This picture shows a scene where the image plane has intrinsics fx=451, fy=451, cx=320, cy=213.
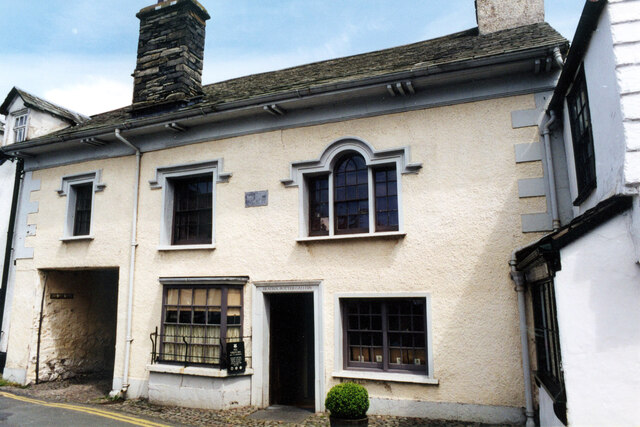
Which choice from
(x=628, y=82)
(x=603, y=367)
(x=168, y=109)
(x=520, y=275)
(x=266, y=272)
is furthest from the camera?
(x=168, y=109)

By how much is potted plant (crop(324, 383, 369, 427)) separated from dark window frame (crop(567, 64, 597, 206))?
452 cm

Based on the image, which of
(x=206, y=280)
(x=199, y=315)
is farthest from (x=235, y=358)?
(x=206, y=280)

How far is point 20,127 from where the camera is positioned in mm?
13672

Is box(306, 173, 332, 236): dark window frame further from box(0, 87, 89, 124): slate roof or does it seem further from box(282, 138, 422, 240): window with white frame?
box(0, 87, 89, 124): slate roof

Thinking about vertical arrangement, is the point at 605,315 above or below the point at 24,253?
below

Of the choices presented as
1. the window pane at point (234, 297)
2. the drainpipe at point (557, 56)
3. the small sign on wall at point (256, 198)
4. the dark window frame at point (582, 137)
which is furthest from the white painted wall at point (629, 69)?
the window pane at point (234, 297)

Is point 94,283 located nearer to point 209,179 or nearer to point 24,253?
point 24,253

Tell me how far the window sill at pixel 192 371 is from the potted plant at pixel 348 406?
9.59 ft

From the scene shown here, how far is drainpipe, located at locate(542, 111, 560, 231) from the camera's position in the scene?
25.1 feet

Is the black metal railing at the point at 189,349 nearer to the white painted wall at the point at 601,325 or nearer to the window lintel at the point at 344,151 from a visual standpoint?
the window lintel at the point at 344,151

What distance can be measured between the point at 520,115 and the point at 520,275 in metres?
2.91

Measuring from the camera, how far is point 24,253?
41.0 ft

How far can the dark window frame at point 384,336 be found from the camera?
27.2ft

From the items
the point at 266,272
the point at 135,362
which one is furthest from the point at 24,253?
the point at 266,272
